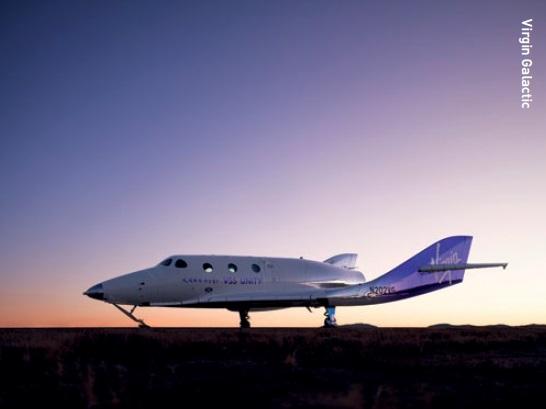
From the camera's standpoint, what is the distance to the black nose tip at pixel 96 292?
26.9 metres

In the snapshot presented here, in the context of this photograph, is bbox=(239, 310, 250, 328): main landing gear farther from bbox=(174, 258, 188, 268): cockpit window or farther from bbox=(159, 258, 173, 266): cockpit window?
bbox=(159, 258, 173, 266): cockpit window

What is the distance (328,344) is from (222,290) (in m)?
13.5

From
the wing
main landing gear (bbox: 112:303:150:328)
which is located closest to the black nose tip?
main landing gear (bbox: 112:303:150:328)

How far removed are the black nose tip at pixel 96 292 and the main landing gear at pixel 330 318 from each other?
11.3 metres

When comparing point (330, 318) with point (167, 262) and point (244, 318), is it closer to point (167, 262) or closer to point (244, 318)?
point (244, 318)

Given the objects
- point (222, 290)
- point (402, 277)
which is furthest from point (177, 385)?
point (402, 277)

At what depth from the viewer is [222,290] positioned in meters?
29.7

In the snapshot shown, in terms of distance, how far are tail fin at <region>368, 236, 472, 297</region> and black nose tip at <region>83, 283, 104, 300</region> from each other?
46.4 feet

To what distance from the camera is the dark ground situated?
7.98 meters

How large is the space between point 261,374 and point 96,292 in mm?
18090

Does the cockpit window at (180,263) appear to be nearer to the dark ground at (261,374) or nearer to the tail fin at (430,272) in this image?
the tail fin at (430,272)

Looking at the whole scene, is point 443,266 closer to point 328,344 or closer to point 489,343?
point 489,343

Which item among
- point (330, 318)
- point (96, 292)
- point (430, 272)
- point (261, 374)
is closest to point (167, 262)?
point (96, 292)

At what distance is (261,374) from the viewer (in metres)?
10.5
